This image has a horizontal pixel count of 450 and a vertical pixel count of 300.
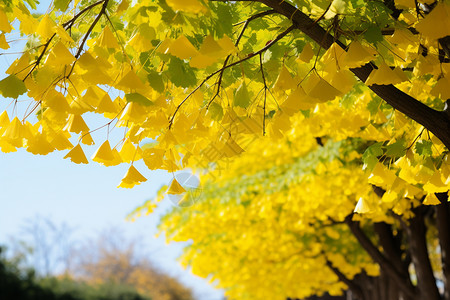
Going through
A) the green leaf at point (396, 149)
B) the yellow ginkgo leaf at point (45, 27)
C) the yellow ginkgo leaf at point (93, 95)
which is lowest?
the yellow ginkgo leaf at point (93, 95)

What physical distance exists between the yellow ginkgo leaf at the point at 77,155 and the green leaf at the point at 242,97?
100 cm

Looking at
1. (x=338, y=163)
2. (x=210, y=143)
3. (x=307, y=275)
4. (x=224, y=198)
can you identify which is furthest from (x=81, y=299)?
(x=210, y=143)

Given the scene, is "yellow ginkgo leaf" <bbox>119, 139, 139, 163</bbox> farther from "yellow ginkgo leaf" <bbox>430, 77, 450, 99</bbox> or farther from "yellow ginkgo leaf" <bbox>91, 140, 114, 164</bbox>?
"yellow ginkgo leaf" <bbox>430, 77, 450, 99</bbox>

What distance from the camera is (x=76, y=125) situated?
11.2 ft

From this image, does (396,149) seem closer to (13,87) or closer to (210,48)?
(210,48)

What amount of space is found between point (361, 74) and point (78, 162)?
187 cm

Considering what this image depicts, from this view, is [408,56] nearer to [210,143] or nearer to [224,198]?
[210,143]

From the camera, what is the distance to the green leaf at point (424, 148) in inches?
165

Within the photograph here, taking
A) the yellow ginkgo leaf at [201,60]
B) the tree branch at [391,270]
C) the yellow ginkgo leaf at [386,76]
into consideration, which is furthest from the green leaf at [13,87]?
the tree branch at [391,270]

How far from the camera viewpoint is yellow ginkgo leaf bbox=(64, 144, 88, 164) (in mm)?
3545

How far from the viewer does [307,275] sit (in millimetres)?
16172

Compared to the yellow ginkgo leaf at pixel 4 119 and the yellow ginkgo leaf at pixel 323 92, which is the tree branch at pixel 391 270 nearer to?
the yellow ginkgo leaf at pixel 323 92

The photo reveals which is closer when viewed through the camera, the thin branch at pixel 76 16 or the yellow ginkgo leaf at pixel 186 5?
the yellow ginkgo leaf at pixel 186 5

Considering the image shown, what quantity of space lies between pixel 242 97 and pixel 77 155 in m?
1.08
